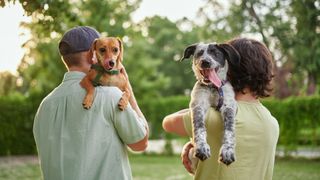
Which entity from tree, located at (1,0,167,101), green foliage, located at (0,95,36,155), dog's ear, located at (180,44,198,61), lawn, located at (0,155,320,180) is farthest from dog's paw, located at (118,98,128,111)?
green foliage, located at (0,95,36,155)

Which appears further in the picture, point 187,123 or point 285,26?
point 285,26

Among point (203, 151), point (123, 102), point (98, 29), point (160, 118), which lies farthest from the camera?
point (160, 118)

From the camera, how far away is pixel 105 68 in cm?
326

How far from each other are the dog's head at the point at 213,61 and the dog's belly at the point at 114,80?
47 centimetres

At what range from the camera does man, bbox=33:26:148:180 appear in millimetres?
3143

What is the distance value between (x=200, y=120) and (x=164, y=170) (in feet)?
38.2

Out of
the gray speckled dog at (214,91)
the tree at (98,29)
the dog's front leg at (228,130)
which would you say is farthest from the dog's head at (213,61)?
the tree at (98,29)

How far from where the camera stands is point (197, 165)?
3.20 metres

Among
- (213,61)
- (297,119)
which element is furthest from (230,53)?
(297,119)

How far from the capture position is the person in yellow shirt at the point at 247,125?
3.07m

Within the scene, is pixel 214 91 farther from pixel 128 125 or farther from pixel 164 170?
pixel 164 170

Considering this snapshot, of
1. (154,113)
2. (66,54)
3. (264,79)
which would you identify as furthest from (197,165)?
(154,113)

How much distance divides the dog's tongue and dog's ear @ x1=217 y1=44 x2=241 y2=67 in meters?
0.12

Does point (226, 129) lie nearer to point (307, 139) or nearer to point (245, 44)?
point (245, 44)
